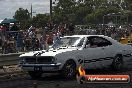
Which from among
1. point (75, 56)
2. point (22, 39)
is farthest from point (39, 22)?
point (75, 56)

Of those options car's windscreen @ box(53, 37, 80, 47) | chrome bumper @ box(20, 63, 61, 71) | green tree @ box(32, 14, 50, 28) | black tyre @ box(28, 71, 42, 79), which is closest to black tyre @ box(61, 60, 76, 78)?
chrome bumper @ box(20, 63, 61, 71)

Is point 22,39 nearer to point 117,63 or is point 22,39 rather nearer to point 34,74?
point 34,74

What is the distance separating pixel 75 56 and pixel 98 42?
62.2 inches

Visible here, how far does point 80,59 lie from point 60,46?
977 millimetres

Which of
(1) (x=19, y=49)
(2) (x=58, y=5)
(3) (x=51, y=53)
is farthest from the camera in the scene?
(2) (x=58, y=5)

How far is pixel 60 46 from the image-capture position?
13102 mm

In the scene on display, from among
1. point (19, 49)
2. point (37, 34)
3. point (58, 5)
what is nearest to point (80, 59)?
point (19, 49)

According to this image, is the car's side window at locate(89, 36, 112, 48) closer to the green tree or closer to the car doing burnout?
the car doing burnout

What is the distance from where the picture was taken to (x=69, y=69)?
12.1 metres

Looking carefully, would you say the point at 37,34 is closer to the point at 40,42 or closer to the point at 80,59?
the point at 40,42

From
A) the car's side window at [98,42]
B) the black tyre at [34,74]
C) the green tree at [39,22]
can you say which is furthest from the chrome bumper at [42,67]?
the green tree at [39,22]

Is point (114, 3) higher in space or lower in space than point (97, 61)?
higher

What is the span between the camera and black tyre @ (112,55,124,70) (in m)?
13.8

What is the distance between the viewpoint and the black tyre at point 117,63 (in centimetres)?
1384
